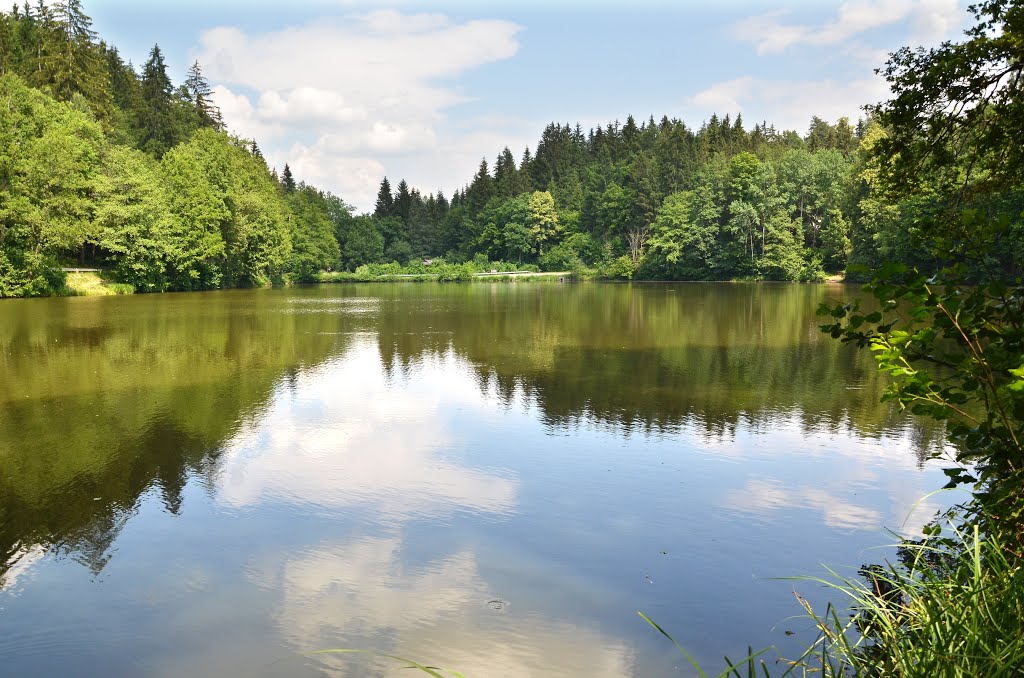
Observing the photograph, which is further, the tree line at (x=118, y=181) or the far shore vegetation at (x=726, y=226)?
the tree line at (x=118, y=181)

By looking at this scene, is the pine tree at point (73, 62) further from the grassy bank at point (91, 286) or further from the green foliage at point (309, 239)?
the green foliage at point (309, 239)

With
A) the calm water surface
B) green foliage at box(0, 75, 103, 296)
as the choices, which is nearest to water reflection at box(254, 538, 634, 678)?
the calm water surface

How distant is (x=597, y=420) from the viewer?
35.7ft

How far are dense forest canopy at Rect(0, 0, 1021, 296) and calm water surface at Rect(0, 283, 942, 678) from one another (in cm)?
332

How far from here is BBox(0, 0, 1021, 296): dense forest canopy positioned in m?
38.5

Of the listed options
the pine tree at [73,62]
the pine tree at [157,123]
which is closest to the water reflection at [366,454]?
the pine tree at [73,62]

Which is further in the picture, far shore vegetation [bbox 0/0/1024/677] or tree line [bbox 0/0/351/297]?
tree line [bbox 0/0/351/297]

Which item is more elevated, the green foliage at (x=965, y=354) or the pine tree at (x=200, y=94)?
the pine tree at (x=200, y=94)

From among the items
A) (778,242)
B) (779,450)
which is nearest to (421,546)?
(779,450)

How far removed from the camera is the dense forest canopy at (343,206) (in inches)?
1517

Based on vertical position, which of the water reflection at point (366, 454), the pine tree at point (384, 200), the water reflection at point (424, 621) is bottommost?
Result: the water reflection at point (424, 621)

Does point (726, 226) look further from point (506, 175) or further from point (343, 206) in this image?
point (343, 206)

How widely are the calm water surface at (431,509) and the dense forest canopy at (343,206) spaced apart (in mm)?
3322

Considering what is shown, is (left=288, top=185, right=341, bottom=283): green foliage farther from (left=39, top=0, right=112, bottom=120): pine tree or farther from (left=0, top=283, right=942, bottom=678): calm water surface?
(left=0, top=283, right=942, bottom=678): calm water surface
